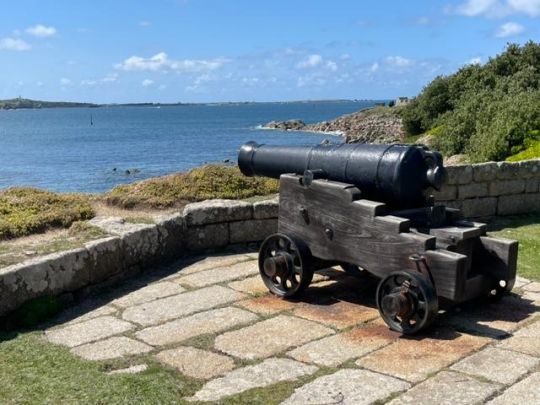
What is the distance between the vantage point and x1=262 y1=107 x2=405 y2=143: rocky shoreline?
Result: 54781mm

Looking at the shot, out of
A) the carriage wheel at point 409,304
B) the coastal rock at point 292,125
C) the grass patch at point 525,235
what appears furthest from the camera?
the coastal rock at point 292,125

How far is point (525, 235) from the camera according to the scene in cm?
800

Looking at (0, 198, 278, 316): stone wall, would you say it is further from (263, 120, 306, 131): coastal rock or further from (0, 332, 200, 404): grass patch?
(263, 120, 306, 131): coastal rock

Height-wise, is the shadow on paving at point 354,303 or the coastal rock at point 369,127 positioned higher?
the coastal rock at point 369,127

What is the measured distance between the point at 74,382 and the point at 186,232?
3.24 m

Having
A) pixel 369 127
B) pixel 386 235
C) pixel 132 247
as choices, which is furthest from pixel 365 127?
pixel 386 235

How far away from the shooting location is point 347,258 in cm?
518

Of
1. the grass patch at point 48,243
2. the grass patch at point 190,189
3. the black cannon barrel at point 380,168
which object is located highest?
the black cannon barrel at point 380,168

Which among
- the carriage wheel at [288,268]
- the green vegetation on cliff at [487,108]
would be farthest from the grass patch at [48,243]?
the green vegetation on cliff at [487,108]

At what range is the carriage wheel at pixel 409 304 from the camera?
4480 mm

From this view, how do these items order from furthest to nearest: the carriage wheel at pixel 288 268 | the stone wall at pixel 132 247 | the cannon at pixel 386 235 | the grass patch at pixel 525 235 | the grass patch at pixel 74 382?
the grass patch at pixel 525 235 → the carriage wheel at pixel 288 268 → the stone wall at pixel 132 247 → the cannon at pixel 386 235 → the grass patch at pixel 74 382

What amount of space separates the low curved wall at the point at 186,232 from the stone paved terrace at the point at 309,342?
0.82 ft

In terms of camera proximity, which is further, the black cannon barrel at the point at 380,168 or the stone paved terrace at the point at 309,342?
the black cannon barrel at the point at 380,168

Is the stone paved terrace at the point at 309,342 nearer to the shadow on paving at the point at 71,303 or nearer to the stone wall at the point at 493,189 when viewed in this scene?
the shadow on paving at the point at 71,303
